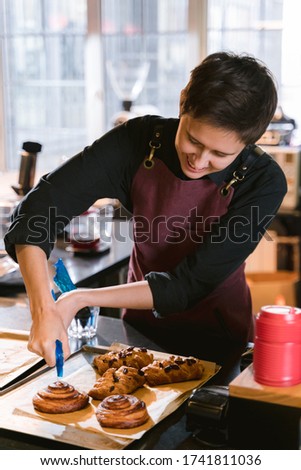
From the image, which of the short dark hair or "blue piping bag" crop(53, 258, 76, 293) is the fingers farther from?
the short dark hair

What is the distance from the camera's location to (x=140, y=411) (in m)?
1.37

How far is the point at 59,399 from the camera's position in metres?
1.42

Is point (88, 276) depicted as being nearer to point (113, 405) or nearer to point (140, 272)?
point (140, 272)

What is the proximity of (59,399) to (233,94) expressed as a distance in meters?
0.73

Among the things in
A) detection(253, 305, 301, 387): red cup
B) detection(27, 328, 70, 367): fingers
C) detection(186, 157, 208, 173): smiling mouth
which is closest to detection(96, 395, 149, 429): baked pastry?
detection(27, 328, 70, 367): fingers

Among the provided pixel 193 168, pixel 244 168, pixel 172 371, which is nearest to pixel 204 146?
pixel 193 168

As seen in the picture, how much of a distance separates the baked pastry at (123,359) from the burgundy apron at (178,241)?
175 millimetres

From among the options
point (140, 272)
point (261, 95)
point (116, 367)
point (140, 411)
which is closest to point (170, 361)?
point (116, 367)

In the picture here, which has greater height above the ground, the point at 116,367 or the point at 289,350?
the point at 289,350

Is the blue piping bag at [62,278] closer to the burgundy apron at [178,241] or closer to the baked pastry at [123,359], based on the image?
the baked pastry at [123,359]

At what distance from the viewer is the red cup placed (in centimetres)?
121

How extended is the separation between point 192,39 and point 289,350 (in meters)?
3.57

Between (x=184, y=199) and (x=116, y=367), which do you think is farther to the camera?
(x=184, y=199)

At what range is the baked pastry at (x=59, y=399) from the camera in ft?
4.61
